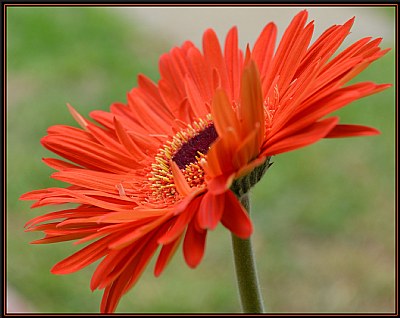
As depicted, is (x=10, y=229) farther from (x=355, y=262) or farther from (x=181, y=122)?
(x=181, y=122)

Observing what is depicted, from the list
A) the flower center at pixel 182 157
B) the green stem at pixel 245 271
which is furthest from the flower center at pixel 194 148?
the green stem at pixel 245 271

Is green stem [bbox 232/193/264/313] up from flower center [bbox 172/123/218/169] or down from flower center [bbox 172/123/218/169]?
down

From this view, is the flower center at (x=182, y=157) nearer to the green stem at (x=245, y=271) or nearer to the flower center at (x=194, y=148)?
the flower center at (x=194, y=148)

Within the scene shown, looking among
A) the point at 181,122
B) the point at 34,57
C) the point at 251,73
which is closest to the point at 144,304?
the point at 181,122

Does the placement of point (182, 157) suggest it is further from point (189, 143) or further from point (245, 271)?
point (245, 271)

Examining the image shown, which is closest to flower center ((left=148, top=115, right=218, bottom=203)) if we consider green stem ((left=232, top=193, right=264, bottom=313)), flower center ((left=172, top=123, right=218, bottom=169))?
flower center ((left=172, top=123, right=218, bottom=169))

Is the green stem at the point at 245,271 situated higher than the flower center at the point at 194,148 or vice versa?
the flower center at the point at 194,148

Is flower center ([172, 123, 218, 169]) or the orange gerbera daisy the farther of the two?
flower center ([172, 123, 218, 169])

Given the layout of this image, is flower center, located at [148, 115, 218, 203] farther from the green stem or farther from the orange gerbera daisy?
the green stem
